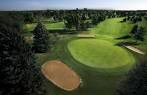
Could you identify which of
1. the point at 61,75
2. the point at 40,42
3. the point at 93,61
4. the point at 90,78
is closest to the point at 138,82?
the point at 90,78

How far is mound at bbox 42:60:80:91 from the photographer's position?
142 feet

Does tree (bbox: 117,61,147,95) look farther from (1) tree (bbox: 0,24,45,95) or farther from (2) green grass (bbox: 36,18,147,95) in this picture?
(1) tree (bbox: 0,24,45,95)

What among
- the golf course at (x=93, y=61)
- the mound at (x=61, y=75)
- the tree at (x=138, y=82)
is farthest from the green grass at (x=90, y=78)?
the tree at (x=138, y=82)

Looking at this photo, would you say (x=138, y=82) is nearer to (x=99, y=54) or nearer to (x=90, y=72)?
(x=90, y=72)

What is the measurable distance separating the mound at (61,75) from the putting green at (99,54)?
5309 millimetres

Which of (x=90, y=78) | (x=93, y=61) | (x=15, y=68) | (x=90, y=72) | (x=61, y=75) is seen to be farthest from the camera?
(x=93, y=61)

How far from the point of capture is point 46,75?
45375 mm

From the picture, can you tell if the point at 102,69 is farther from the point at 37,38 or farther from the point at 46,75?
the point at 37,38

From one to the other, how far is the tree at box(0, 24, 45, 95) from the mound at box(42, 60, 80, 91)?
520 inches

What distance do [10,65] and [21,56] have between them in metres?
1.70

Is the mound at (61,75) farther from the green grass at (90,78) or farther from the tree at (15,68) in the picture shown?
the tree at (15,68)

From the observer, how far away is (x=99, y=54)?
57.9m

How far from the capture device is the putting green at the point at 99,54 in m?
52.7

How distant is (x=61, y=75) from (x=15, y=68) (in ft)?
60.1
